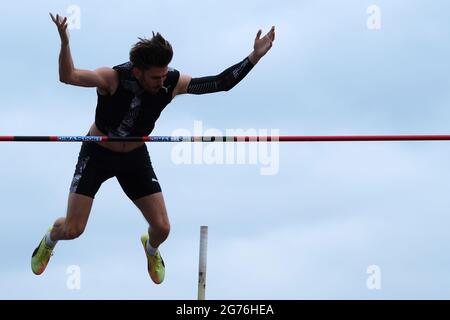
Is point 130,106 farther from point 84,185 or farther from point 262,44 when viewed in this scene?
point 262,44

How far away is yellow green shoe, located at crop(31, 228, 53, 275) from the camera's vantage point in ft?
46.6

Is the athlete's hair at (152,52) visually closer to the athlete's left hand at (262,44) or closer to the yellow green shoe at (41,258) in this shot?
the athlete's left hand at (262,44)

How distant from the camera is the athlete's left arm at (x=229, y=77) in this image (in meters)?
12.8

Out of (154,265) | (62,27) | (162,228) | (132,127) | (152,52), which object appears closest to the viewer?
(62,27)

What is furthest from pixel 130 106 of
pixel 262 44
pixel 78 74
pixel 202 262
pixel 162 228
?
pixel 202 262

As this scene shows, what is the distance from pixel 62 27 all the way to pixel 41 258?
3.94 metres

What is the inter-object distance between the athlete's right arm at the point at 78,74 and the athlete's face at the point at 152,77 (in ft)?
0.96

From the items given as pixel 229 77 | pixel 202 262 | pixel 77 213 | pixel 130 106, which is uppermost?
pixel 229 77

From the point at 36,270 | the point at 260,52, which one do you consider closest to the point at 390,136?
the point at 260,52

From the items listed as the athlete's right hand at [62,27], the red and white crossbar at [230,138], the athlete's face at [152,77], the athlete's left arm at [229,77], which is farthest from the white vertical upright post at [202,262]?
the athlete's right hand at [62,27]

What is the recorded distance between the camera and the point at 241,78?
1293 centimetres

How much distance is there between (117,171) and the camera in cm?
1298

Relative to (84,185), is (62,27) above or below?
above

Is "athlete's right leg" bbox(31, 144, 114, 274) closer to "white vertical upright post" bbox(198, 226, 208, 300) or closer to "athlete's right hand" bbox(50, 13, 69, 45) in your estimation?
"white vertical upright post" bbox(198, 226, 208, 300)
